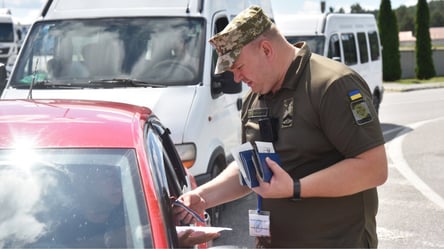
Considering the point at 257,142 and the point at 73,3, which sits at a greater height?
the point at 73,3

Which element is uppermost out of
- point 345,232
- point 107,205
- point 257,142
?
point 257,142

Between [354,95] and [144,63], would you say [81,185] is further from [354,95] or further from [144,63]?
[144,63]

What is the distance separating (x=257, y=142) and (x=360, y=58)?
1235 centimetres

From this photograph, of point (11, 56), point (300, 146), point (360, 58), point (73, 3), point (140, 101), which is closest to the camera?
point (300, 146)

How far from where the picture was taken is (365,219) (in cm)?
284

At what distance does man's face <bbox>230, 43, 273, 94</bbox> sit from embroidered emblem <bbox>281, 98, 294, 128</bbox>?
0.13 m

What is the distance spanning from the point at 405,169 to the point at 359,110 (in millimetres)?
7752

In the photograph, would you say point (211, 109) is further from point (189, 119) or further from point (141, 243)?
point (141, 243)

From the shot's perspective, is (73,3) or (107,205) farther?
(73,3)

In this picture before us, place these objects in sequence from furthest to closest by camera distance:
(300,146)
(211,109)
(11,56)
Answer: (11,56) < (211,109) < (300,146)

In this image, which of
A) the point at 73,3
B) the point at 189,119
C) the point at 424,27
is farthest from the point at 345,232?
the point at 424,27

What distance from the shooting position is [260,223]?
116 inches

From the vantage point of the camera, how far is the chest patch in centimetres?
269

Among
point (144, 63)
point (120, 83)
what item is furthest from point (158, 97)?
point (144, 63)
